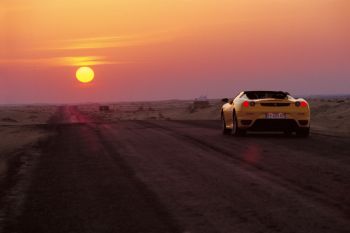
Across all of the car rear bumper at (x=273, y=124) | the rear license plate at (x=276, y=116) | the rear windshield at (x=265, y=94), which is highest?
the rear windshield at (x=265, y=94)

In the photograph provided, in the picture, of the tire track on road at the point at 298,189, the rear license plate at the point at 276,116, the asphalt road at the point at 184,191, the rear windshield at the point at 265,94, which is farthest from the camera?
the rear windshield at the point at 265,94

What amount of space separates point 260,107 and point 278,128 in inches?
30.4

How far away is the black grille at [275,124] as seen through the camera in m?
15.4

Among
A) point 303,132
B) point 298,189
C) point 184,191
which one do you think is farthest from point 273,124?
point 184,191

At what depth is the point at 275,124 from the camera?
15461 mm

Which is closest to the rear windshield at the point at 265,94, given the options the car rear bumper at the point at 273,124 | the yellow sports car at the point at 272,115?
the yellow sports car at the point at 272,115

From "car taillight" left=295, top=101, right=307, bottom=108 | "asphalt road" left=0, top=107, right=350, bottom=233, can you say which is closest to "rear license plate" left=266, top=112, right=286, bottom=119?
"car taillight" left=295, top=101, right=307, bottom=108

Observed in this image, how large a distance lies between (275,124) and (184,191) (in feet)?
29.3

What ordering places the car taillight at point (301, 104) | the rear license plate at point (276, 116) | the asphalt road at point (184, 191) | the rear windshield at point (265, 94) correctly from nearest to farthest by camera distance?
the asphalt road at point (184, 191) < the rear license plate at point (276, 116) < the car taillight at point (301, 104) < the rear windshield at point (265, 94)

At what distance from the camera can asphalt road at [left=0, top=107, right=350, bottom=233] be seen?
5.20 metres

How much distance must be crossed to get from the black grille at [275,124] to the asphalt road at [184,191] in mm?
3322

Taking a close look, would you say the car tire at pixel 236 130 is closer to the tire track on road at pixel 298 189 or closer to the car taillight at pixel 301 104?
the car taillight at pixel 301 104

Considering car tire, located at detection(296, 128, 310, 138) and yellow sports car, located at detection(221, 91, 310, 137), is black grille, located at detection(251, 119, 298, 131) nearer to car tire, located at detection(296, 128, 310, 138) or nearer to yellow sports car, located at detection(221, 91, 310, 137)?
yellow sports car, located at detection(221, 91, 310, 137)

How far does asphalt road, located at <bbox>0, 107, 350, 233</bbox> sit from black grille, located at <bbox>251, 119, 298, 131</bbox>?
332 centimetres
